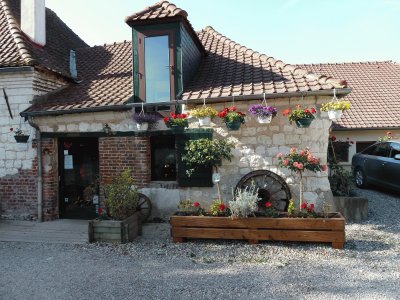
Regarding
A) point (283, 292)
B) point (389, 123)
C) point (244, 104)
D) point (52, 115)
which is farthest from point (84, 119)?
point (389, 123)

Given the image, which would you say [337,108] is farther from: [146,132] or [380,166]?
[380,166]

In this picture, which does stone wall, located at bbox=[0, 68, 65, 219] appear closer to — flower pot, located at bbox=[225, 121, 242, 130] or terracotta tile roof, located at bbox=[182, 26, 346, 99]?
terracotta tile roof, located at bbox=[182, 26, 346, 99]

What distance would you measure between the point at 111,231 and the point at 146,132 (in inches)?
95.5

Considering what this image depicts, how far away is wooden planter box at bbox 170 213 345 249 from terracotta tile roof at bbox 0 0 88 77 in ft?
17.7

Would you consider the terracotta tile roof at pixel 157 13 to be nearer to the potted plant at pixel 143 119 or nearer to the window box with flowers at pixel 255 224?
the potted plant at pixel 143 119

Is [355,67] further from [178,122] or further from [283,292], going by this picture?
[283,292]

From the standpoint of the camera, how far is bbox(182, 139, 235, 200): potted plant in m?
6.72

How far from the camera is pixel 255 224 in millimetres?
5855

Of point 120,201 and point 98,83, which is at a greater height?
point 98,83

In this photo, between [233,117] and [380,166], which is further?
[380,166]

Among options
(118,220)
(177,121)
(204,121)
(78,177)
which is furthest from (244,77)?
(78,177)

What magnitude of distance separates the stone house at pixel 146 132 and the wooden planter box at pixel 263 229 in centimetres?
134

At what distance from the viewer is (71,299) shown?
13.2ft

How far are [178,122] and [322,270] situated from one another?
3.75m
